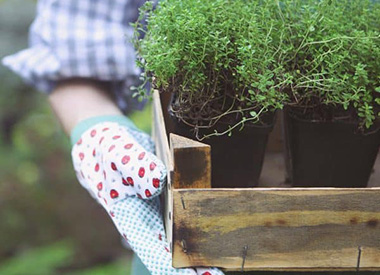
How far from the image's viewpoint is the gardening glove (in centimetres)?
93

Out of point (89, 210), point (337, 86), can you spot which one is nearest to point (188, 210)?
point (337, 86)

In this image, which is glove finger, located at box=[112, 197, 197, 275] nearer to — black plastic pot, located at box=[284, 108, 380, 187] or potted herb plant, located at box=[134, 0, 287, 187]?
potted herb plant, located at box=[134, 0, 287, 187]

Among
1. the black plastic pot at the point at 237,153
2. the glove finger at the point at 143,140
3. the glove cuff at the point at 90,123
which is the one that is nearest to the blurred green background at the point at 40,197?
the glove cuff at the point at 90,123

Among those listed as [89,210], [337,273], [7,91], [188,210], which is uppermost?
[188,210]

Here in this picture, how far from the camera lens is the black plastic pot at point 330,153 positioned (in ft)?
3.30

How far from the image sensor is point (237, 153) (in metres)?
1.00

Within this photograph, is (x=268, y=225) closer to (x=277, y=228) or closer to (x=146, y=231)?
(x=277, y=228)

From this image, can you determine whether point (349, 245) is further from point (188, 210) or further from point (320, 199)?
point (188, 210)

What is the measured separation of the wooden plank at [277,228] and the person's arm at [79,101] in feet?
2.01

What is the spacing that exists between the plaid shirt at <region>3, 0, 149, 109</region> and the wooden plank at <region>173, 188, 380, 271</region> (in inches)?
29.0

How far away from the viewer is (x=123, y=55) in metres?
1.55

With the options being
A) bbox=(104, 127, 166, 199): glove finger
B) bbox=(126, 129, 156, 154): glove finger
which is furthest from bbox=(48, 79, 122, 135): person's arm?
bbox=(104, 127, 166, 199): glove finger

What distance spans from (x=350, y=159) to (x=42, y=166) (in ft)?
9.75

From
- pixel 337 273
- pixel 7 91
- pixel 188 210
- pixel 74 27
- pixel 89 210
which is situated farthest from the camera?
pixel 7 91
